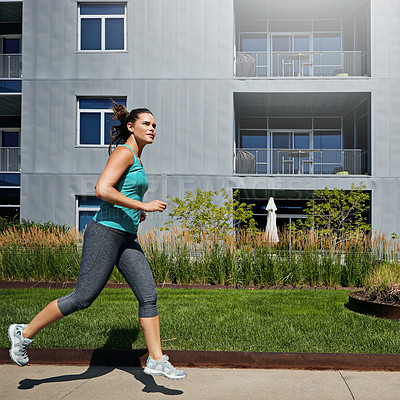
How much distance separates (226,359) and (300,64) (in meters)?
19.2

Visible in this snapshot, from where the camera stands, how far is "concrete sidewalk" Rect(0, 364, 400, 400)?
13.1 ft

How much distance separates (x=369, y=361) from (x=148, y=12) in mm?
17782

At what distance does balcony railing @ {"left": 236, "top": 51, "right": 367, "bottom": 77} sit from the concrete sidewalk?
17534mm

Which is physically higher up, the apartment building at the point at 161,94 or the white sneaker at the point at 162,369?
the apartment building at the point at 161,94

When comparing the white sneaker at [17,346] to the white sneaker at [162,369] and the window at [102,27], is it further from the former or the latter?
the window at [102,27]

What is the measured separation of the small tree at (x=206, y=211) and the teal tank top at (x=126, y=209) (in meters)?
11.6

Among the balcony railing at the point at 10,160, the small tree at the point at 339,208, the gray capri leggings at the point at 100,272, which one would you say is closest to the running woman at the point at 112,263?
the gray capri leggings at the point at 100,272

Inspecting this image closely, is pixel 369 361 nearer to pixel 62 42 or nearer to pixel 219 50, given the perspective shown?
pixel 219 50

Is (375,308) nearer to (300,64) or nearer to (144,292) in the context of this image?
(144,292)

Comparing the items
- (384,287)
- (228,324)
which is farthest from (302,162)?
(228,324)

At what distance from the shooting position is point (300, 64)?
22062 millimetres

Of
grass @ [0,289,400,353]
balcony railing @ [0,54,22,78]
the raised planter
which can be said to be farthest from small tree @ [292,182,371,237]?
balcony railing @ [0,54,22,78]

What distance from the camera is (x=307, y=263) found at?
33.1ft

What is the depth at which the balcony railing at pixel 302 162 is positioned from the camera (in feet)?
67.8
